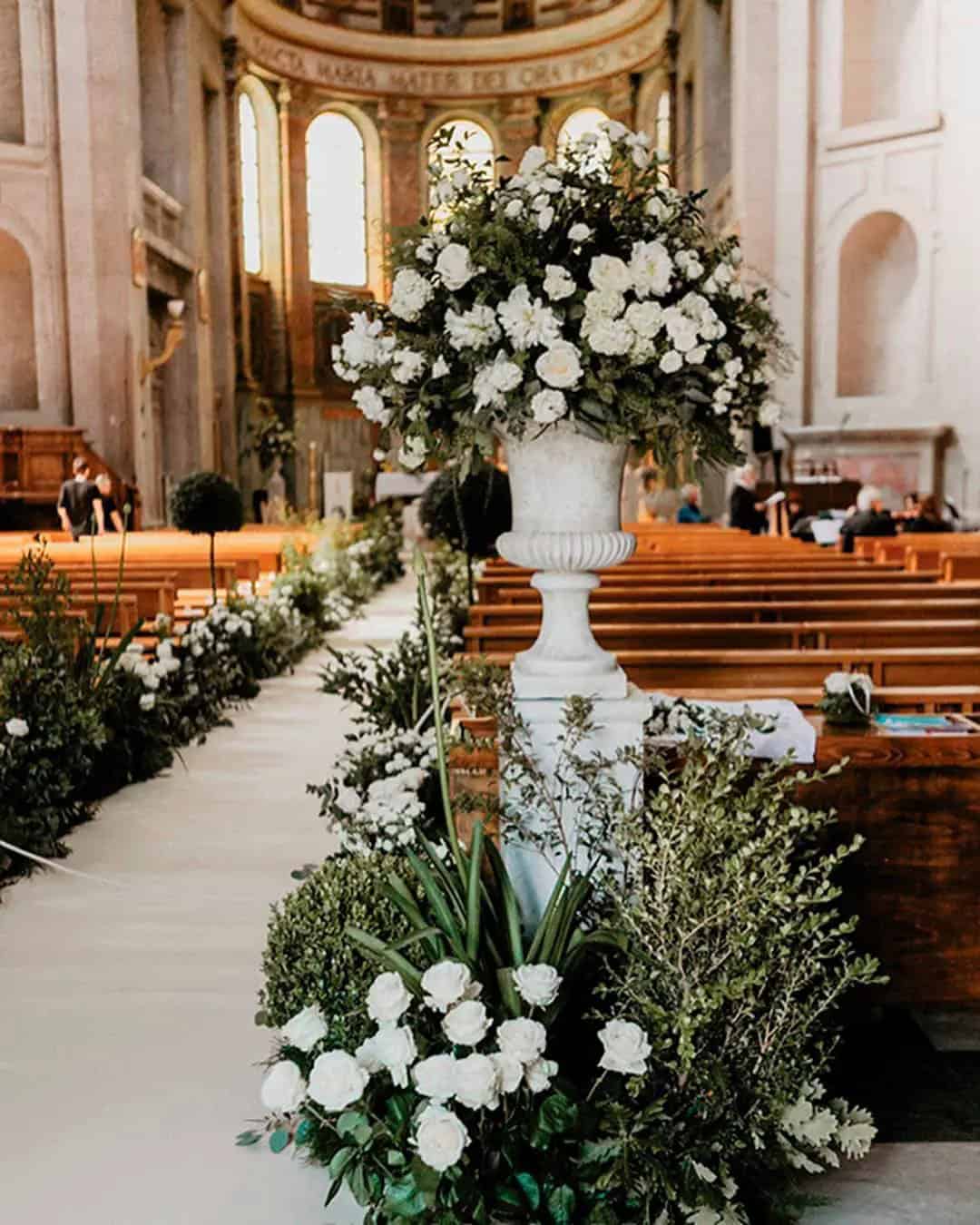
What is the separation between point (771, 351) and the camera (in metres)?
2.80

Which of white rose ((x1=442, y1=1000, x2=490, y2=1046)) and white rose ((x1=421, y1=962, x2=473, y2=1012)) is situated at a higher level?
white rose ((x1=421, y1=962, x2=473, y2=1012))

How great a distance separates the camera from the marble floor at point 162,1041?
7.70 ft

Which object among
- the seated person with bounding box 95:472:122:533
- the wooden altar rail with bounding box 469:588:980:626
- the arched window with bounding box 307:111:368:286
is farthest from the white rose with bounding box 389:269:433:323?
the arched window with bounding box 307:111:368:286

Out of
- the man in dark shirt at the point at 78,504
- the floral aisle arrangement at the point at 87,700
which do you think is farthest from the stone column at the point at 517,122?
the floral aisle arrangement at the point at 87,700

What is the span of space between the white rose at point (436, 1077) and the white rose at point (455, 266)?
149 centimetres

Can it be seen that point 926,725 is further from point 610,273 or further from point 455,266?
point 455,266

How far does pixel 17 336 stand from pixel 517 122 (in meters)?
12.1

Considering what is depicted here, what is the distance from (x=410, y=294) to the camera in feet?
8.56

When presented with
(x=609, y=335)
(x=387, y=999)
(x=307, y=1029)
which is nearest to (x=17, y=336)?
(x=609, y=335)

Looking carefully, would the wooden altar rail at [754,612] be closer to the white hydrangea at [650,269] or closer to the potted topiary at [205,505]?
the white hydrangea at [650,269]

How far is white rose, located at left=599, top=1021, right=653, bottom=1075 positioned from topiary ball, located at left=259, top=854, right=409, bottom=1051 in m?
0.52

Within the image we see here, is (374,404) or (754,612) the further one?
(754,612)

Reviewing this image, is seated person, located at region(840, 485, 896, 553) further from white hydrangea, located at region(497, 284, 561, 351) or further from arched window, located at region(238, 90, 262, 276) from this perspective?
arched window, located at region(238, 90, 262, 276)

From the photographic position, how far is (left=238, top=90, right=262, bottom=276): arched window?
2284 cm
